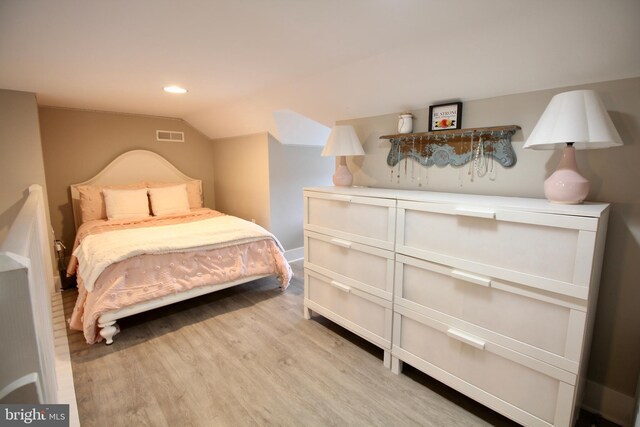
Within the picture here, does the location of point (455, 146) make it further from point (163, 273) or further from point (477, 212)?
point (163, 273)

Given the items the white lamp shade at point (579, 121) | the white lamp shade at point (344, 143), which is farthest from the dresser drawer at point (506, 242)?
the white lamp shade at point (344, 143)

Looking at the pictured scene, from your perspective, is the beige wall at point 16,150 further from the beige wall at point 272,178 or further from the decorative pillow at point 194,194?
the beige wall at point 272,178

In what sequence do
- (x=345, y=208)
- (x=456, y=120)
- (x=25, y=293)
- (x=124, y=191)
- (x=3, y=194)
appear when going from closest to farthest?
(x=25, y=293), (x=456, y=120), (x=345, y=208), (x=3, y=194), (x=124, y=191)

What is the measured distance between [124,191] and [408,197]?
10.8ft

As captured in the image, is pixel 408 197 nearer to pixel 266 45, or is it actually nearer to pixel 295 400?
pixel 266 45

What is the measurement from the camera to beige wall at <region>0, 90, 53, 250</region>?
273 cm

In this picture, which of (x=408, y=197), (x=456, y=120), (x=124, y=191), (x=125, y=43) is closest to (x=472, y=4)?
(x=456, y=120)

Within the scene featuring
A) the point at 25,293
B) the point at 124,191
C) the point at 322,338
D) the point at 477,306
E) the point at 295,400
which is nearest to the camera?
the point at 25,293

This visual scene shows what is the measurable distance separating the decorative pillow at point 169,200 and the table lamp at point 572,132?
3.64 m

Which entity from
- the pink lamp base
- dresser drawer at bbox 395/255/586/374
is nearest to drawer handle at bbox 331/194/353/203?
dresser drawer at bbox 395/255/586/374

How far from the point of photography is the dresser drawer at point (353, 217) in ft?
6.33

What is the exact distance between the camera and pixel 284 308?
2.83m

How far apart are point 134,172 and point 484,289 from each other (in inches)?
162

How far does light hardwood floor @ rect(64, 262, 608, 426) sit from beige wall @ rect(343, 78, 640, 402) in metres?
0.65
